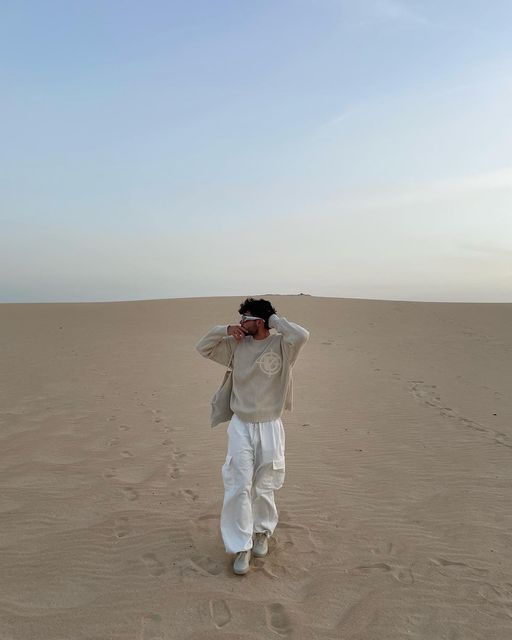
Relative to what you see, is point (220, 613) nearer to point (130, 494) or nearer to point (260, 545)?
point (260, 545)

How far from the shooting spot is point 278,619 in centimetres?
348

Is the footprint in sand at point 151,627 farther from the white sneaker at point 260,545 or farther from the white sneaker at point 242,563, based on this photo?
the white sneaker at point 260,545

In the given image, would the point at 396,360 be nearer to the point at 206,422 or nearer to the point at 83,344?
the point at 206,422

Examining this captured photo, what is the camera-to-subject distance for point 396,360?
1606 cm

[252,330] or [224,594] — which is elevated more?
[252,330]

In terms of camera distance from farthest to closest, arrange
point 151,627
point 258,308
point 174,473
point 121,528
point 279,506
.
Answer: point 174,473, point 279,506, point 121,528, point 258,308, point 151,627

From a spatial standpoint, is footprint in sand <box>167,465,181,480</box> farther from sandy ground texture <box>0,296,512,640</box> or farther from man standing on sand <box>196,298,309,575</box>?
man standing on sand <box>196,298,309,575</box>

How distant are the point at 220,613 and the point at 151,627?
1.44 feet

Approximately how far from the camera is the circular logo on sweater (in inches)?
164

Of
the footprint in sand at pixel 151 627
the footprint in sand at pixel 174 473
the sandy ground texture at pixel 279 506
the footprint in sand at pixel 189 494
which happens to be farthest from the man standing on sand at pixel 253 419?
the footprint in sand at pixel 174 473

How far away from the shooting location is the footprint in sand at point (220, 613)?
3432mm

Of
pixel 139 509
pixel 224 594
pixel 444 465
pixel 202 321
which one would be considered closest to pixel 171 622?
pixel 224 594

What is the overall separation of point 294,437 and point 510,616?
16.8ft

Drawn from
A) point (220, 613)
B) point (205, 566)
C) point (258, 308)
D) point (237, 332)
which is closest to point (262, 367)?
point (237, 332)
